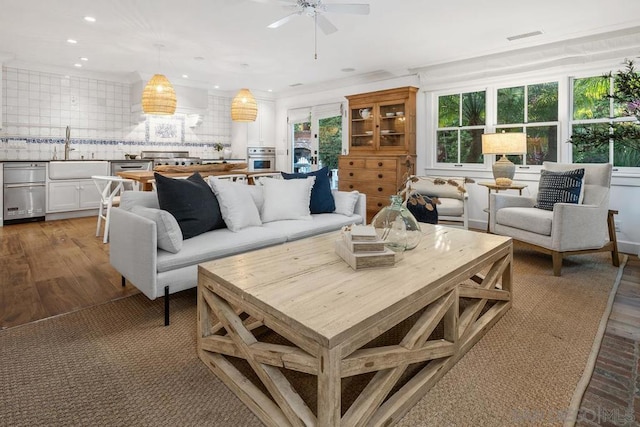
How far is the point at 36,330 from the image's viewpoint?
83.9 inches

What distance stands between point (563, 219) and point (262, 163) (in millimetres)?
6258

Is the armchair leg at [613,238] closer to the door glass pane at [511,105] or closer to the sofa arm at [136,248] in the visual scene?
the door glass pane at [511,105]

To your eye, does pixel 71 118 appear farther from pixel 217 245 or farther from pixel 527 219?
pixel 527 219

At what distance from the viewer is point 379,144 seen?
6156 millimetres

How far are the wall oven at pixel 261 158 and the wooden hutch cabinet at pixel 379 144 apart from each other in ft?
7.97

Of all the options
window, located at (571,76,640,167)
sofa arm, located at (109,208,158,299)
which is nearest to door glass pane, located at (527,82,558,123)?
window, located at (571,76,640,167)

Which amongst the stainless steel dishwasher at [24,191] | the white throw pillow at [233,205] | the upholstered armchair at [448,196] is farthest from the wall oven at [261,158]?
the white throw pillow at [233,205]

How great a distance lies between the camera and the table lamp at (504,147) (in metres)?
4.37

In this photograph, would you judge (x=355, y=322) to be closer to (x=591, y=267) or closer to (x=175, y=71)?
(x=591, y=267)

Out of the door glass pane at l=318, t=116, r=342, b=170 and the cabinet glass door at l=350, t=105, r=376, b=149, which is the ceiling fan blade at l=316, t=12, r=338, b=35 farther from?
the door glass pane at l=318, t=116, r=342, b=170

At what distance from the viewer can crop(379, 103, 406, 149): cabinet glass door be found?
5.96 meters

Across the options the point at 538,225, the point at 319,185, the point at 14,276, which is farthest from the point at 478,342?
the point at 14,276

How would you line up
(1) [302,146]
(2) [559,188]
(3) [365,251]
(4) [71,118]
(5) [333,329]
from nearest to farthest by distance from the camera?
(5) [333,329], (3) [365,251], (2) [559,188], (4) [71,118], (1) [302,146]

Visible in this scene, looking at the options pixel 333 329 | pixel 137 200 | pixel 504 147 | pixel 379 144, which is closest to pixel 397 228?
pixel 333 329
